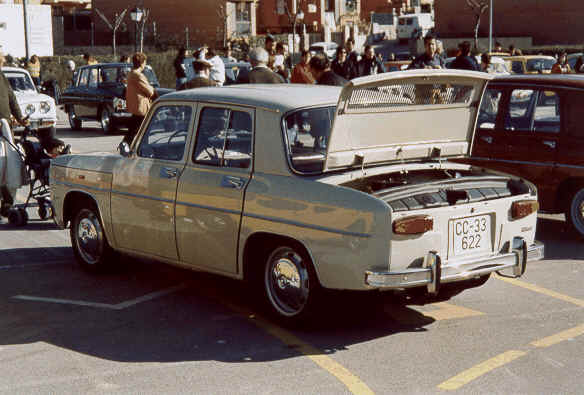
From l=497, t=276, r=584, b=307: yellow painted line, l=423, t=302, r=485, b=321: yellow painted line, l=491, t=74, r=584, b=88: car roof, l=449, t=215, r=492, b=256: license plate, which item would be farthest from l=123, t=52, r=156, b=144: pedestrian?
l=449, t=215, r=492, b=256: license plate

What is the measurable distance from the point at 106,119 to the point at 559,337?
18804 mm

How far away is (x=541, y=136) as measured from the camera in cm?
1003

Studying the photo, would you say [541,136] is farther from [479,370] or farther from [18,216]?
[18,216]

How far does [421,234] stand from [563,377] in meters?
1.23

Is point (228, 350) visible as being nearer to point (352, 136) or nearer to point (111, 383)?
point (111, 383)

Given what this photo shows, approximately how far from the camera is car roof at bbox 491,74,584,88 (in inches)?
387

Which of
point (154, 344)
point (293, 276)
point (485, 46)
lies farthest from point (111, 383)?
point (485, 46)

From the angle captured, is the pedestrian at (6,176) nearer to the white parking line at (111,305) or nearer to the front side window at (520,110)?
the white parking line at (111,305)

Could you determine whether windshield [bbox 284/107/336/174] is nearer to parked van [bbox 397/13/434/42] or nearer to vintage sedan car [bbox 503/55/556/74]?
vintage sedan car [bbox 503/55/556/74]

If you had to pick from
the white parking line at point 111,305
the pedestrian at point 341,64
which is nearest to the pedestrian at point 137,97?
the pedestrian at point 341,64

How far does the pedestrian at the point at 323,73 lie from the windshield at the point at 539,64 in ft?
69.6

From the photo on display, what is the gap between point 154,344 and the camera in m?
6.34

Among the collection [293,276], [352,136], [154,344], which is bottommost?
[154,344]

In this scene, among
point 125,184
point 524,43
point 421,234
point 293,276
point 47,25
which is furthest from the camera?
point 524,43
